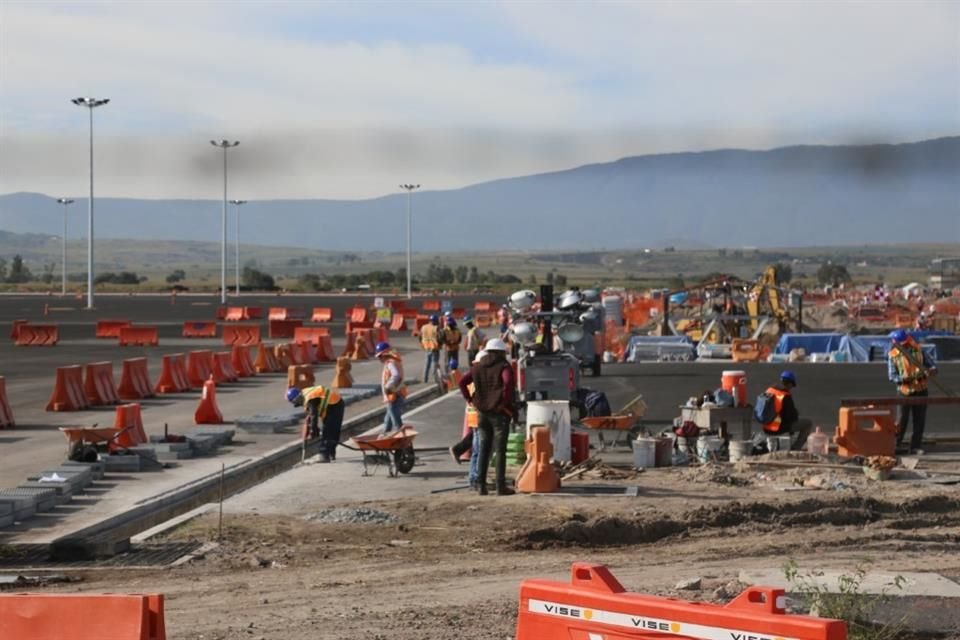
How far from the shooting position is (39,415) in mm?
26922

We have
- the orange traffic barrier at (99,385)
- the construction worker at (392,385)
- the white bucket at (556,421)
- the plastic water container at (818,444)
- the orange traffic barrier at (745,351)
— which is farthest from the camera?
the orange traffic barrier at (745,351)

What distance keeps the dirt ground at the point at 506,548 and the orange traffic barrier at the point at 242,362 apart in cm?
1980

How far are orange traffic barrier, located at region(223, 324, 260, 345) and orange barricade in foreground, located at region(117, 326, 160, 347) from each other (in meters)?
2.33

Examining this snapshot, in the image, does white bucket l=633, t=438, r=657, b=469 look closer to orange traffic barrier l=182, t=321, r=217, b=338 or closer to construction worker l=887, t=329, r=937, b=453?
construction worker l=887, t=329, r=937, b=453

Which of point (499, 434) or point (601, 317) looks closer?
point (499, 434)

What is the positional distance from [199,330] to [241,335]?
230 inches

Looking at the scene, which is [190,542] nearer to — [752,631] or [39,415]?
[752,631]

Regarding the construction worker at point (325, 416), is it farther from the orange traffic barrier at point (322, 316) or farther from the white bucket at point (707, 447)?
the orange traffic barrier at point (322, 316)

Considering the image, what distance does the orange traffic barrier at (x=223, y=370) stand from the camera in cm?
3522

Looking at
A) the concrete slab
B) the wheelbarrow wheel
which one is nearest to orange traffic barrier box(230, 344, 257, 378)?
the wheelbarrow wheel

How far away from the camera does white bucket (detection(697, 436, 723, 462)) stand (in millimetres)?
19719

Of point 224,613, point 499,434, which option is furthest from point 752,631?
point 499,434

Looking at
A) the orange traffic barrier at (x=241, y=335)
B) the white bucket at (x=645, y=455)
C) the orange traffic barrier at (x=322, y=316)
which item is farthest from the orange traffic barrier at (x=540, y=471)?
the orange traffic barrier at (x=322, y=316)

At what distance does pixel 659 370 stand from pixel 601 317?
79.5 inches
